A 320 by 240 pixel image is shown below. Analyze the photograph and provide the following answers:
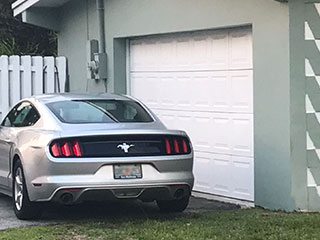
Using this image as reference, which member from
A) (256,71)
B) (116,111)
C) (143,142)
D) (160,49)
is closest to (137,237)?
(143,142)

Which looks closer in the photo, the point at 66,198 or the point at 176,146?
the point at 66,198

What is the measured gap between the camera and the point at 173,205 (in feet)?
30.5

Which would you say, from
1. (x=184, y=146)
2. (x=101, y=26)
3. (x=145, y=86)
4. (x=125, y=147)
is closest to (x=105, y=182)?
(x=125, y=147)

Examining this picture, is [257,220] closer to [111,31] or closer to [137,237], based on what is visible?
Answer: [137,237]

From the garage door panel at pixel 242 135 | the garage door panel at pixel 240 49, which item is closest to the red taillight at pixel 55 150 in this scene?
the garage door panel at pixel 242 135

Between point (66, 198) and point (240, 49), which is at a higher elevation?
point (240, 49)

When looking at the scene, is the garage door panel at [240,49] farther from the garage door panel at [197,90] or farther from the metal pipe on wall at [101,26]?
the metal pipe on wall at [101,26]

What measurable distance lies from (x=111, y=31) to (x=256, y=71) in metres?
4.38

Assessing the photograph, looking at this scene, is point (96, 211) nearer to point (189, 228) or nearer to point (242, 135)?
point (189, 228)

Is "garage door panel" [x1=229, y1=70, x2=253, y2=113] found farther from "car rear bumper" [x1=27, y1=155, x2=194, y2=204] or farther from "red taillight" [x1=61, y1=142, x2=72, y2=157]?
"red taillight" [x1=61, y1=142, x2=72, y2=157]

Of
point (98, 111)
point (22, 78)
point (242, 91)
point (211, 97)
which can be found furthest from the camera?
point (22, 78)

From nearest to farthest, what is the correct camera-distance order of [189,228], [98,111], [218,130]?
[189,228] → [98,111] → [218,130]

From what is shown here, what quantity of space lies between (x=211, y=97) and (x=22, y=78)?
5.11 meters

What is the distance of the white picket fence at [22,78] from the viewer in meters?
14.7
